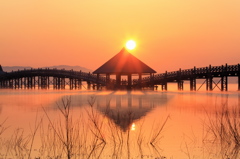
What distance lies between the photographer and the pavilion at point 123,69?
173ft

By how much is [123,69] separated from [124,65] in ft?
3.76

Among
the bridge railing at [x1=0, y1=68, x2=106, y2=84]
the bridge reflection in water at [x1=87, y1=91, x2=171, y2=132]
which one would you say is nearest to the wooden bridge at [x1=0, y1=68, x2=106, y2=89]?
the bridge railing at [x1=0, y1=68, x2=106, y2=84]

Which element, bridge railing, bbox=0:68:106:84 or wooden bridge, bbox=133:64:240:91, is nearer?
wooden bridge, bbox=133:64:240:91

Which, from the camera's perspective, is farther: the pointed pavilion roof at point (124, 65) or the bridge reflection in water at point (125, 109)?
the pointed pavilion roof at point (124, 65)

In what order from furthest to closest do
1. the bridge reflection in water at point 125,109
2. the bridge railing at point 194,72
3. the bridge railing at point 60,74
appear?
the bridge railing at point 60,74
the bridge railing at point 194,72
the bridge reflection in water at point 125,109

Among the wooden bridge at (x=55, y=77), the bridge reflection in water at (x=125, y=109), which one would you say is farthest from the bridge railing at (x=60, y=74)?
the bridge reflection in water at (x=125, y=109)

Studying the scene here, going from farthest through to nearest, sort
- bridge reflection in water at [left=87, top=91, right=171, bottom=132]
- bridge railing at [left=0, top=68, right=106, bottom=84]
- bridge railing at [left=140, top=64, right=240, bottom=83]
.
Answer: bridge railing at [left=0, top=68, right=106, bottom=84] → bridge railing at [left=140, top=64, right=240, bottom=83] → bridge reflection in water at [left=87, top=91, right=171, bottom=132]

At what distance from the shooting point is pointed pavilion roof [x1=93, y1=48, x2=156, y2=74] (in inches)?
2069

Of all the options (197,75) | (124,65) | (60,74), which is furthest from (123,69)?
(60,74)

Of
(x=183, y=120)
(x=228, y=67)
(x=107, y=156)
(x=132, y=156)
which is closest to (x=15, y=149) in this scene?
(x=107, y=156)

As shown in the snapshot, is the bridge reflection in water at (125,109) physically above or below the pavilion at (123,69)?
below

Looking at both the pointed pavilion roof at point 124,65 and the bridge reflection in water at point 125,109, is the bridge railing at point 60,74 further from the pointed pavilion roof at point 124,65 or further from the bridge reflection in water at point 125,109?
the bridge reflection in water at point 125,109

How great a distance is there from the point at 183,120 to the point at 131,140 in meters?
6.41

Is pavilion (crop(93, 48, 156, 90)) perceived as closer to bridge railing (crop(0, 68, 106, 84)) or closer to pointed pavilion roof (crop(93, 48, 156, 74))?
pointed pavilion roof (crop(93, 48, 156, 74))
